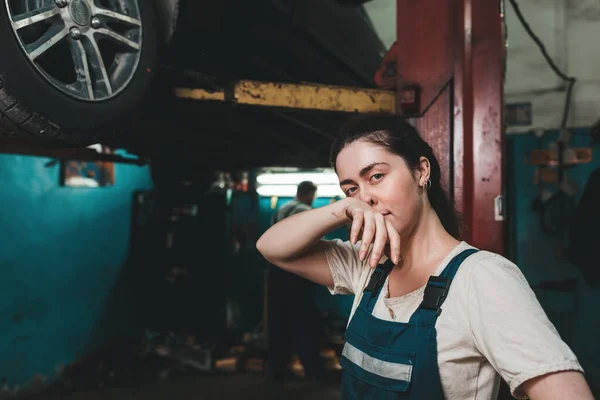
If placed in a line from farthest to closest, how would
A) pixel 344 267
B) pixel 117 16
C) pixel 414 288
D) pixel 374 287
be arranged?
pixel 117 16 → pixel 344 267 → pixel 374 287 → pixel 414 288

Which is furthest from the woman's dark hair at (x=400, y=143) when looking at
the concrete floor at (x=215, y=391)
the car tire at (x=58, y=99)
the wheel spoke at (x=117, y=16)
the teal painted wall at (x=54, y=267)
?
the teal painted wall at (x=54, y=267)

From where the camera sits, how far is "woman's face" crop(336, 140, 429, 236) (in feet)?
4.22

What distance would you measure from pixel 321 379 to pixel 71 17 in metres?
3.84

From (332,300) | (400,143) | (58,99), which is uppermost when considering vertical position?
(58,99)

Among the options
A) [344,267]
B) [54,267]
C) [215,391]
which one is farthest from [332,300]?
[344,267]

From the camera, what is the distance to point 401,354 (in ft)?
3.68

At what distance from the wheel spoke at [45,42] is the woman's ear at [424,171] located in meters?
1.45

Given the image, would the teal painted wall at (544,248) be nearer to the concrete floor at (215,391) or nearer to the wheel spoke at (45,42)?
the concrete floor at (215,391)

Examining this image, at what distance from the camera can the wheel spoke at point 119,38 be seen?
6.06 feet

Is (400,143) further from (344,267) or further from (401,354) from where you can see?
(401,354)

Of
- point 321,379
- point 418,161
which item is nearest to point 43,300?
point 321,379

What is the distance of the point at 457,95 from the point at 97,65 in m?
1.64

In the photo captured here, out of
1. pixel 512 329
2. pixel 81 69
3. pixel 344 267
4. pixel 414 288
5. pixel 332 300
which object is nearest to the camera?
pixel 512 329

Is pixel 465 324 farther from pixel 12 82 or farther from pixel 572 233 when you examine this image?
pixel 572 233
